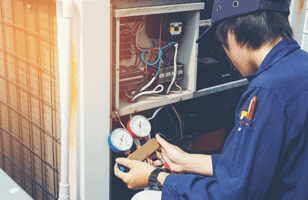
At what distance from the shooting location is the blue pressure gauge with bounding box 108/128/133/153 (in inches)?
65.2

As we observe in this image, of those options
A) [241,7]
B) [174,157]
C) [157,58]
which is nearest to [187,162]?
[174,157]

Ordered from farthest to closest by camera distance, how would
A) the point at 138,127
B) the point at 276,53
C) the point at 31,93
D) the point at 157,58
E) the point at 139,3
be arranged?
1. the point at 157,58
2. the point at 31,93
3. the point at 138,127
4. the point at 139,3
5. the point at 276,53

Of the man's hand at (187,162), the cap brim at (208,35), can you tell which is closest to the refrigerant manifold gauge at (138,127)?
the man's hand at (187,162)

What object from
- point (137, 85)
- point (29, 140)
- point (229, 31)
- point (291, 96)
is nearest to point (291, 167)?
point (291, 96)

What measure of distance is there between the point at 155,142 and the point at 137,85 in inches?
14.6

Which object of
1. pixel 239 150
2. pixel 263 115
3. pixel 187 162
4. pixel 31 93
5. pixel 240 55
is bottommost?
pixel 187 162

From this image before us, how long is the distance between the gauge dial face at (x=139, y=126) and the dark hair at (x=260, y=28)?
778mm

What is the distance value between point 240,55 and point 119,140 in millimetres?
757

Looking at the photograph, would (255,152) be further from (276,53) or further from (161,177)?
(161,177)

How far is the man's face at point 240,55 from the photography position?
4.07ft

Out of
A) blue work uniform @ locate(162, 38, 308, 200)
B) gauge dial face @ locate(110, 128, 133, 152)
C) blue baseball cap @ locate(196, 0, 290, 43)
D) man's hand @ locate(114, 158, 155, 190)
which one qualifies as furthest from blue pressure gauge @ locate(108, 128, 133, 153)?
blue baseball cap @ locate(196, 0, 290, 43)

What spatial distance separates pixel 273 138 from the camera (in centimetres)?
107

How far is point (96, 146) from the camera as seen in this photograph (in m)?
1.66

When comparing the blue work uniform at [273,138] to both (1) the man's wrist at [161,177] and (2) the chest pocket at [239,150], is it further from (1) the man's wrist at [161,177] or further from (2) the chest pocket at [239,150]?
(1) the man's wrist at [161,177]
